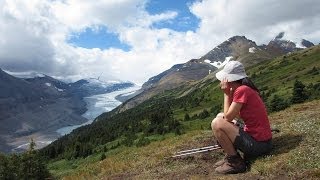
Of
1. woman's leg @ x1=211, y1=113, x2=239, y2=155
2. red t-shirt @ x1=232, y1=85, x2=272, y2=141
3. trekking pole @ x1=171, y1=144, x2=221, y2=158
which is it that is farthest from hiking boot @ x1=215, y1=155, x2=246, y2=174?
trekking pole @ x1=171, y1=144, x2=221, y2=158

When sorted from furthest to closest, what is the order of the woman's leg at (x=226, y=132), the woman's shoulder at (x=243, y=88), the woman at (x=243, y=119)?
the woman's leg at (x=226, y=132) < the woman at (x=243, y=119) < the woman's shoulder at (x=243, y=88)

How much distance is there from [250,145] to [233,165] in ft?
3.48

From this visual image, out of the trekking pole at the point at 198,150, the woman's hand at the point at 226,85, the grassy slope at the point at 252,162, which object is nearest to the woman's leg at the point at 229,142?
the grassy slope at the point at 252,162

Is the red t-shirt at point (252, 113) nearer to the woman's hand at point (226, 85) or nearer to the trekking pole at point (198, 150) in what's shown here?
the woman's hand at point (226, 85)

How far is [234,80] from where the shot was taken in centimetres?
1908

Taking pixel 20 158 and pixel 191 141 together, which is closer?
pixel 191 141

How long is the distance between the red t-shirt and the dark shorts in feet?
0.79

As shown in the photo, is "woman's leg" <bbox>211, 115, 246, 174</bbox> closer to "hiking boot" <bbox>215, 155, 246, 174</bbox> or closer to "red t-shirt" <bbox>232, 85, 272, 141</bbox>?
"hiking boot" <bbox>215, 155, 246, 174</bbox>

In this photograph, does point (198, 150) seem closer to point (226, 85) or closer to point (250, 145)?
point (250, 145)

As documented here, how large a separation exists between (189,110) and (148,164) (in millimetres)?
156381

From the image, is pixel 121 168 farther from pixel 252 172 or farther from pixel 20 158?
pixel 20 158

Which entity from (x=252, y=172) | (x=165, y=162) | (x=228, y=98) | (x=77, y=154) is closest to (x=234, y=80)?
(x=228, y=98)

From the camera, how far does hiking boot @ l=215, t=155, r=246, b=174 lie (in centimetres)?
1897

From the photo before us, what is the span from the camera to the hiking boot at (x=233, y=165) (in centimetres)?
1897
